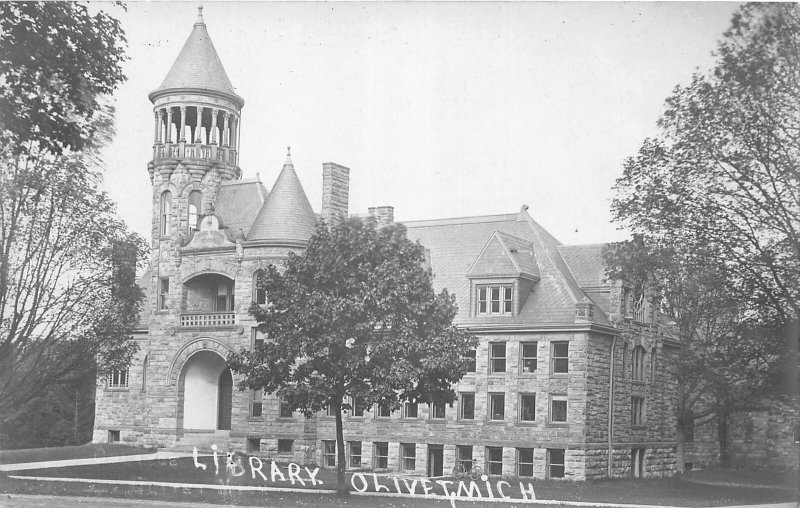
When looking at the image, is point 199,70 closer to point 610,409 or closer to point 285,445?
point 285,445

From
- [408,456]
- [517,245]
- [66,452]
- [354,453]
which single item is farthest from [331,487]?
[517,245]

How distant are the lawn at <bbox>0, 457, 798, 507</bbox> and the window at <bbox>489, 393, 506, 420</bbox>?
3136 millimetres

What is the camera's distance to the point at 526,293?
3050cm

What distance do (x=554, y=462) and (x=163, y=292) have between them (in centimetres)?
1522

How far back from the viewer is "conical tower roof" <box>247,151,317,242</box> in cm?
3219

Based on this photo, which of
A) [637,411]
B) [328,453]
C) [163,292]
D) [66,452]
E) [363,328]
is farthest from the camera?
[163,292]

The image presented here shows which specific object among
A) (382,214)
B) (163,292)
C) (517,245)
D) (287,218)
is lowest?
(163,292)

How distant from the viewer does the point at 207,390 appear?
36469 mm

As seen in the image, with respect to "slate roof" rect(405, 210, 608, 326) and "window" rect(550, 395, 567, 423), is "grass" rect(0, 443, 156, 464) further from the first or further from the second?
"window" rect(550, 395, 567, 423)

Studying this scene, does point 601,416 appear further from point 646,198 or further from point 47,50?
point 47,50

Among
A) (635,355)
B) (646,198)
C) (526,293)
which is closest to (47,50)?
(646,198)

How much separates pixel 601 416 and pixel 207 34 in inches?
588

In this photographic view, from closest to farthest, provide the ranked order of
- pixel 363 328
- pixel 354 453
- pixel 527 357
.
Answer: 1. pixel 363 328
2. pixel 527 357
3. pixel 354 453

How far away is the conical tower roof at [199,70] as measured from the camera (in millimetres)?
22312
